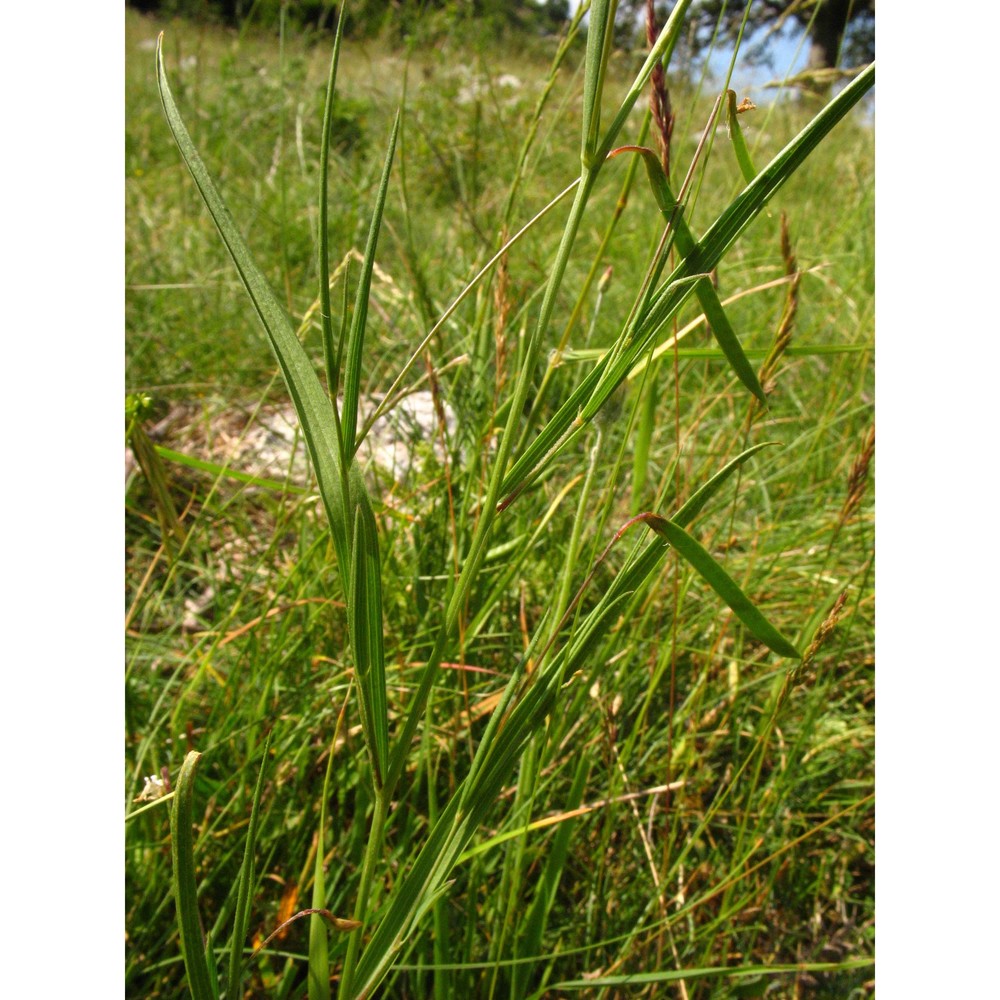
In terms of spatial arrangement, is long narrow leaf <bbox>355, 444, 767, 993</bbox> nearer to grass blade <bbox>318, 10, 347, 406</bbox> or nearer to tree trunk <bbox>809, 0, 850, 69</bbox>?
grass blade <bbox>318, 10, 347, 406</bbox>

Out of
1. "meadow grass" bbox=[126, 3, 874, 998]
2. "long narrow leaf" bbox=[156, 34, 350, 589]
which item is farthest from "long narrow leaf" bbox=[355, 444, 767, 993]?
"long narrow leaf" bbox=[156, 34, 350, 589]

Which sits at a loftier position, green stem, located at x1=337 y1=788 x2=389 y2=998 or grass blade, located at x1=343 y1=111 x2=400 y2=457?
grass blade, located at x1=343 y1=111 x2=400 y2=457

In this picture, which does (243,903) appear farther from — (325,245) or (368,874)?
(325,245)

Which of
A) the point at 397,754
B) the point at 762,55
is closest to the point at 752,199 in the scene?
the point at 397,754

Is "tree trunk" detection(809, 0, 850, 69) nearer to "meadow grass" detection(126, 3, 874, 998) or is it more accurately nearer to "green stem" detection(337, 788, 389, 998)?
"meadow grass" detection(126, 3, 874, 998)

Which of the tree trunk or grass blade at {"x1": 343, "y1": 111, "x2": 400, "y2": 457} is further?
the tree trunk

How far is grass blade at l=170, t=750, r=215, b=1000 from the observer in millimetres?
327

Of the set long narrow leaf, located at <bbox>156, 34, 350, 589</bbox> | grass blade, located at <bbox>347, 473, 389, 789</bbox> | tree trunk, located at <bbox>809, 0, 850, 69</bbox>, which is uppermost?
tree trunk, located at <bbox>809, 0, 850, 69</bbox>

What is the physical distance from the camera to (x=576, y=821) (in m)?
0.67

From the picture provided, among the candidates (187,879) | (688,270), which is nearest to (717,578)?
(688,270)

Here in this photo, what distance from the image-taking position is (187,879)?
1.17ft

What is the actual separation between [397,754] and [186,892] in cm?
11
